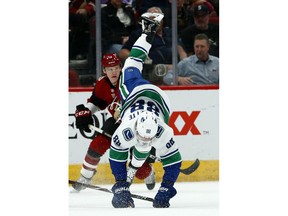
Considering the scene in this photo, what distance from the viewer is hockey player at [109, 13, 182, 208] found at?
4.51m

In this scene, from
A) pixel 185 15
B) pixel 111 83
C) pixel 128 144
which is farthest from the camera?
pixel 185 15

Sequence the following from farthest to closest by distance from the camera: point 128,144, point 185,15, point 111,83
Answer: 1. point 185,15
2. point 111,83
3. point 128,144

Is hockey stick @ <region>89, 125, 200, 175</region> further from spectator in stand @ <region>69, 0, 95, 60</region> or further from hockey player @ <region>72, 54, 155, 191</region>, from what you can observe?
spectator in stand @ <region>69, 0, 95, 60</region>

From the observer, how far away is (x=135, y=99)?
183 inches

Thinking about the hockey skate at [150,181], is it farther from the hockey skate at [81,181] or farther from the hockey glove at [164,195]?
the hockey skate at [81,181]

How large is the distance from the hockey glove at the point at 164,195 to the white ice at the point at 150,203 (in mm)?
31

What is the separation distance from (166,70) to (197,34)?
0.29 meters

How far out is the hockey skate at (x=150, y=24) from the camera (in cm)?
488

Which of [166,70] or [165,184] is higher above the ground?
[166,70]

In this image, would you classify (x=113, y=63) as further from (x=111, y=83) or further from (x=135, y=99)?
(x=135, y=99)

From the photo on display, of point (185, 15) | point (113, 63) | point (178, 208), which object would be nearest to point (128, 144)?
point (178, 208)

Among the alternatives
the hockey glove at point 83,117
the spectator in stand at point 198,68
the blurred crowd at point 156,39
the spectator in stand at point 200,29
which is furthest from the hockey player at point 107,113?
the spectator in stand at point 200,29

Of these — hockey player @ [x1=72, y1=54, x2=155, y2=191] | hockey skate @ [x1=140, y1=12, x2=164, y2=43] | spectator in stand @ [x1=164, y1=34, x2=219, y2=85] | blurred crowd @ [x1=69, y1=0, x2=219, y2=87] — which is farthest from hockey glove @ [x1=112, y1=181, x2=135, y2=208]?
spectator in stand @ [x1=164, y1=34, x2=219, y2=85]

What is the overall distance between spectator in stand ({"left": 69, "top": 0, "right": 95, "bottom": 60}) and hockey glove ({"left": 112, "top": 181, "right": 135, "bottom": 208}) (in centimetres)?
83
